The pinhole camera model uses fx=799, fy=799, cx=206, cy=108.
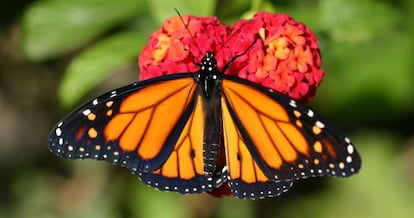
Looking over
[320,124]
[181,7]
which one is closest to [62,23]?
[181,7]

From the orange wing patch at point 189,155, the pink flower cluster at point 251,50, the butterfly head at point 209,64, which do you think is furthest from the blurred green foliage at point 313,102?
the orange wing patch at point 189,155

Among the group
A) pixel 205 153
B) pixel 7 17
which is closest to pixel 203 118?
pixel 205 153

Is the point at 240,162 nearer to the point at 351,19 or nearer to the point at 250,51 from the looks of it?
the point at 250,51

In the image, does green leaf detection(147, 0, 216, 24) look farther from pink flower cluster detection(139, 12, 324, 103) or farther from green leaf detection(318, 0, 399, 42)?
green leaf detection(318, 0, 399, 42)

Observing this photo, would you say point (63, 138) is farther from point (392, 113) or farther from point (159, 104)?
point (392, 113)

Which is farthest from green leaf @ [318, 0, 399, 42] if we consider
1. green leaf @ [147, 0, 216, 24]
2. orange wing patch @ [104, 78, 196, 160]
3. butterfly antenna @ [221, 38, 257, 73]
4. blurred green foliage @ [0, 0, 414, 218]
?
orange wing patch @ [104, 78, 196, 160]

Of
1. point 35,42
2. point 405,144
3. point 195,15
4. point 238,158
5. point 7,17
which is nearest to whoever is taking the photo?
point 238,158
